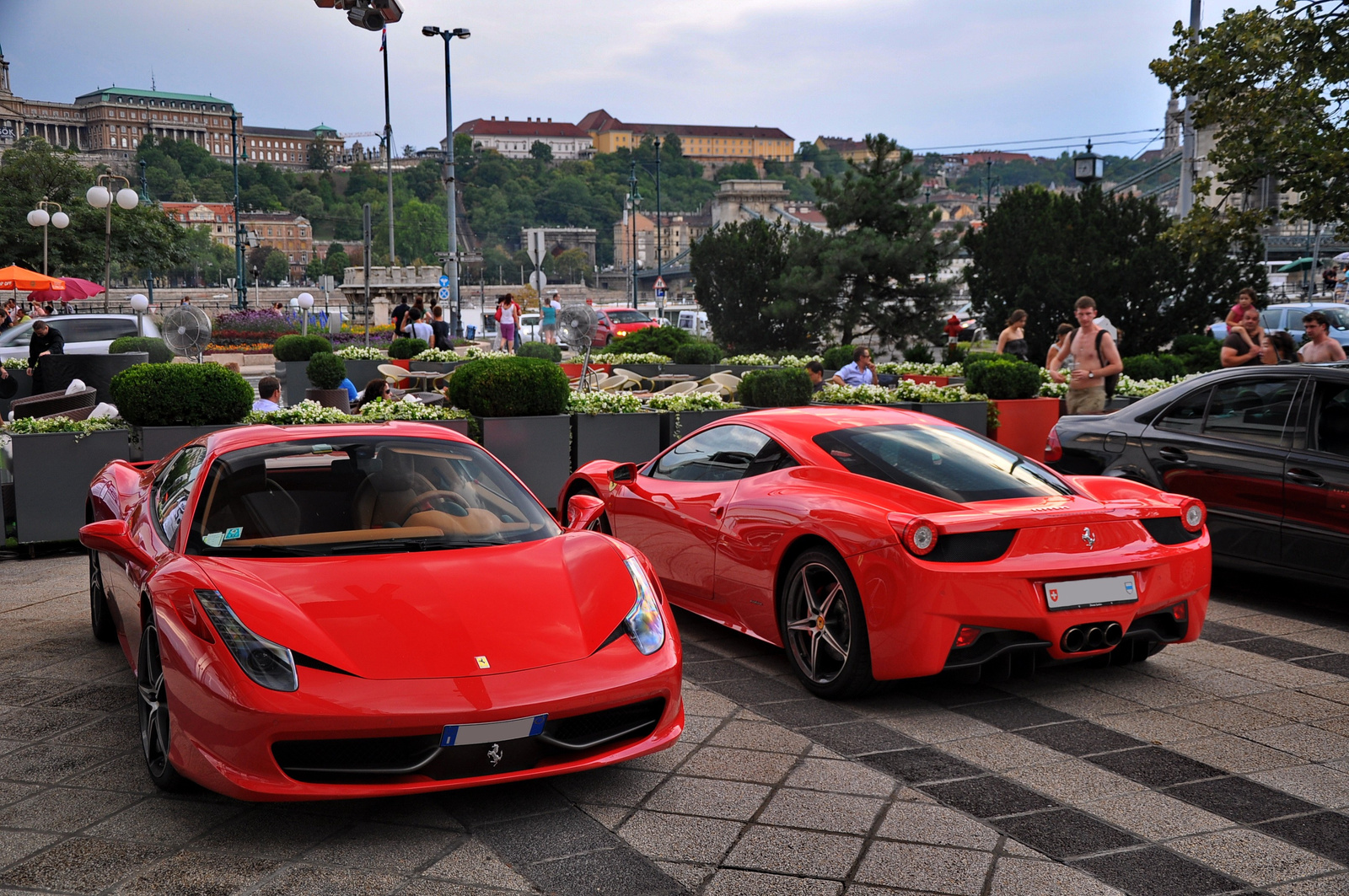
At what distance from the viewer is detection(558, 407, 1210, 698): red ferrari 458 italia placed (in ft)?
17.0

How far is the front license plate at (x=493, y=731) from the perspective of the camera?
150 inches

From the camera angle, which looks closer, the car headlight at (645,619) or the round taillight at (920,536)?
the car headlight at (645,619)

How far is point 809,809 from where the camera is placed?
4.22 m

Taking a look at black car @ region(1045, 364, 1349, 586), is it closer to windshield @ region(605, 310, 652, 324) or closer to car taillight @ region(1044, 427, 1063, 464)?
car taillight @ region(1044, 427, 1063, 464)

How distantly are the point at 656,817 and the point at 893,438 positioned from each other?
2750 millimetres

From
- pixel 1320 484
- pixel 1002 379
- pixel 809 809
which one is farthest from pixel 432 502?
pixel 1002 379

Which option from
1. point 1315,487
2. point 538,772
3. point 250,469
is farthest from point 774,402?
point 538,772

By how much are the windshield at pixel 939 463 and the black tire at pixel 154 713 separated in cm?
322

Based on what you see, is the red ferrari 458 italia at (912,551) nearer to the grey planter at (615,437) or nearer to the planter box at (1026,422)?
the grey planter at (615,437)

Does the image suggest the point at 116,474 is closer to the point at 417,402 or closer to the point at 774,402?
the point at 417,402

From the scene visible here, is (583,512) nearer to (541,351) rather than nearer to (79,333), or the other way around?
(541,351)

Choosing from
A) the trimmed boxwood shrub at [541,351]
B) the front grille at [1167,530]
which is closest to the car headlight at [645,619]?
the front grille at [1167,530]

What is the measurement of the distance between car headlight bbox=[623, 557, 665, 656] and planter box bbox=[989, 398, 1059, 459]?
9.51 meters

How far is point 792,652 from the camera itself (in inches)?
228
